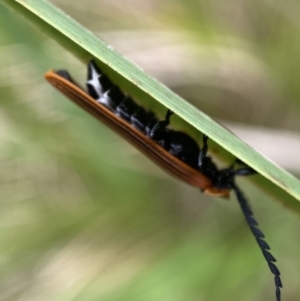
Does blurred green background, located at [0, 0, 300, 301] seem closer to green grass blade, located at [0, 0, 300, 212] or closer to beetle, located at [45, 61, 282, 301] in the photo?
beetle, located at [45, 61, 282, 301]

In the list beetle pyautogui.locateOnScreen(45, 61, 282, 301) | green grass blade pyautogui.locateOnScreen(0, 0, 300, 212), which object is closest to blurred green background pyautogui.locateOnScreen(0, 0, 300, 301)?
beetle pyautogui.locateOnScreen(45, 61, 282, 301)

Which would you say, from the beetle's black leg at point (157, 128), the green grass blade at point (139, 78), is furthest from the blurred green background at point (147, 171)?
the green grass blade at point (139, 78)

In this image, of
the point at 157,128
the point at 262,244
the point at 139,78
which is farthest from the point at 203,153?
the point at 139,78

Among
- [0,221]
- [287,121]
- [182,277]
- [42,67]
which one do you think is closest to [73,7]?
[42,67]

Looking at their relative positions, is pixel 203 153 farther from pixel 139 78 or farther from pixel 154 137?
pixel 139 78

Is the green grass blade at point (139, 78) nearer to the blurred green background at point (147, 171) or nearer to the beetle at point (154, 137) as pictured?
the beetle at point (154, 137)

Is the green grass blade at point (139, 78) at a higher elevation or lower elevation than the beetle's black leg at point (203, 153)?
higher
